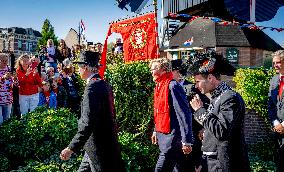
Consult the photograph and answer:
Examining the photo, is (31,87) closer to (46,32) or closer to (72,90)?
(72,90)

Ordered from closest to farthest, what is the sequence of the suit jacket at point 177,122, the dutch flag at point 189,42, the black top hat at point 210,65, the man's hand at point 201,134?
the black top hat at point 210,65, the suit jacket at point 177,122, the man's hand at point 201,134, the dutch flag at point 189,42

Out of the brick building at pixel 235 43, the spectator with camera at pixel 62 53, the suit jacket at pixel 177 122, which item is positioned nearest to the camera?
the suit jacket at pixel 177 122

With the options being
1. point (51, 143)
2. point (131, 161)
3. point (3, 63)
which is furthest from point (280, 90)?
point (3, 63)

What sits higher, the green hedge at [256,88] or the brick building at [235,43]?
the brick building at [235,43]

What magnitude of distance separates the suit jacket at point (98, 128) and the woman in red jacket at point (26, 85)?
4790 millimetres

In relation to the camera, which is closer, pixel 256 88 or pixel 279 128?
pixel 279 128

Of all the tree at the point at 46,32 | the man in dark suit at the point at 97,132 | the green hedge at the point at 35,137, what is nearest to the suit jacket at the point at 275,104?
the man in dark suit at the point at 97,132

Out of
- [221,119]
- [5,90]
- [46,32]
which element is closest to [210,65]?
[221,119]

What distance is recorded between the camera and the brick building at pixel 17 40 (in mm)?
68125

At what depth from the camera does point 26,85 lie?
351 inches

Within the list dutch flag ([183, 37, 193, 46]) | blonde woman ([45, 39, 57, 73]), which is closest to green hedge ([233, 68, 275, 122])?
blonde woman ([45, 39, 57, 73])

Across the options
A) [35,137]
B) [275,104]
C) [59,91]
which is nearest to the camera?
[35,137]

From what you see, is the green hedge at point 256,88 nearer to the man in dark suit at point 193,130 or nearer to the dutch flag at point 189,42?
the man in dark suit at point 193,130

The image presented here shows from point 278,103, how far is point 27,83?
19.2 feet
